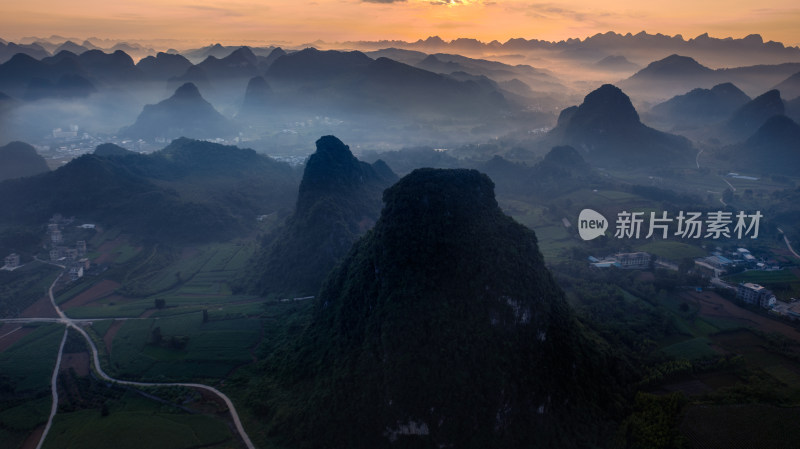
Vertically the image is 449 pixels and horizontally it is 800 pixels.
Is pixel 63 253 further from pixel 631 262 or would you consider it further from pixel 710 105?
pixel 710 105

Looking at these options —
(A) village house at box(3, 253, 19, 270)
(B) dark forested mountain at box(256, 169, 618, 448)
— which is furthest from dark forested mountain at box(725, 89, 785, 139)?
(A) village house at box(3, 253, 19, 270)

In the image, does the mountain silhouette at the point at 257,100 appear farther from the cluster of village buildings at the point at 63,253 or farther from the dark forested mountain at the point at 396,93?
the cluster of village buildings at the point at 63,253

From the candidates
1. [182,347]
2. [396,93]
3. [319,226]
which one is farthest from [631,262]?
[396,93]

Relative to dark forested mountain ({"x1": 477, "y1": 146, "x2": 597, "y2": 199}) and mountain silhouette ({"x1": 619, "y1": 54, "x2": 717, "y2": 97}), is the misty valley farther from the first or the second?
mountain silhouette ({"x1": 619, "y1": 54, "x2": 717, "y2": 97})

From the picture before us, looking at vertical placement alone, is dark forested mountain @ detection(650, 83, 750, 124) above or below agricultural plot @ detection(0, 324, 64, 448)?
above

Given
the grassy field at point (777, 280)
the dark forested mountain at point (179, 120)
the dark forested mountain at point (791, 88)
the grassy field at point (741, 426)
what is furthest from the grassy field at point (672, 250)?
the dark forested mountain at point (791, 88)

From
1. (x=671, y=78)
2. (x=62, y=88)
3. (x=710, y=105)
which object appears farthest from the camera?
(x=671, y=78)
